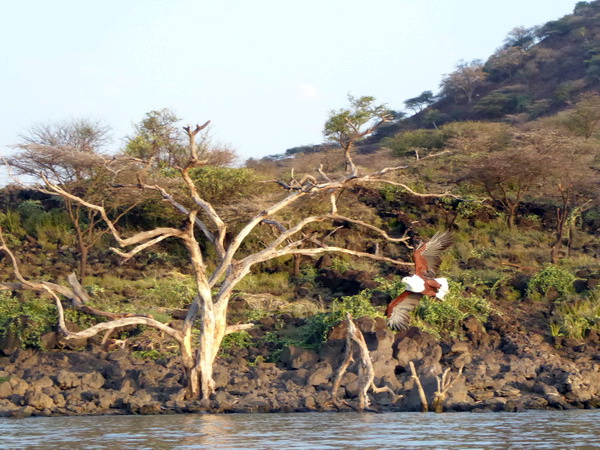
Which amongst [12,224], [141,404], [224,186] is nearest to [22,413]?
[141,404]

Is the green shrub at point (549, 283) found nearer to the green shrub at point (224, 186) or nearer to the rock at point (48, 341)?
the green shrub at point (224, 186)

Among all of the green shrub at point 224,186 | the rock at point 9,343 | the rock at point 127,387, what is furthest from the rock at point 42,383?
the green shrub at point 224,186

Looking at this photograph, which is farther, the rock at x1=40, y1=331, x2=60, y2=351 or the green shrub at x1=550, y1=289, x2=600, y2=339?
the green shrub at x1=550, y1=289, x2=600, y2=339

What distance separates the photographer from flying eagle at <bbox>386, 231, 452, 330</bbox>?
12078mm

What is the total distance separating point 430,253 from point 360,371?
3.03 m

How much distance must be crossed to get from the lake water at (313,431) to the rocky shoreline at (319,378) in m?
0.50

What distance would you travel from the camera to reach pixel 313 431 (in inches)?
503

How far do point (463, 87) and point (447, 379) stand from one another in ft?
176

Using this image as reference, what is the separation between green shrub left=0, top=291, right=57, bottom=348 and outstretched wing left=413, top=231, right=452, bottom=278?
9260 millimetres

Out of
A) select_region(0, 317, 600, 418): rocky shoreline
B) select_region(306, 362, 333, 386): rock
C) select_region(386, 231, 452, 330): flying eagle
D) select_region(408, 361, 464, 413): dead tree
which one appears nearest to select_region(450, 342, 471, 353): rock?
select_region(0, 317, 600, 418): rocky shoreline

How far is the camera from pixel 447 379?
15.8 m

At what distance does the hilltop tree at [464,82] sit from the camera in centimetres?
6700

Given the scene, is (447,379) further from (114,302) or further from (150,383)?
(114,302)

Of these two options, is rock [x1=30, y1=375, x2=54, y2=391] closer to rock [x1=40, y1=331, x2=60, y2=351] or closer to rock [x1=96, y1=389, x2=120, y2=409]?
rock [x1=96, y1=389, x2=120, y2=409]
